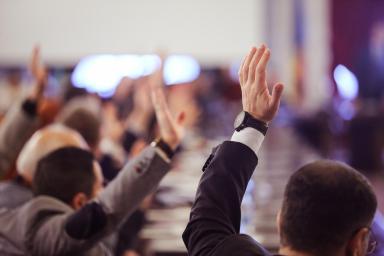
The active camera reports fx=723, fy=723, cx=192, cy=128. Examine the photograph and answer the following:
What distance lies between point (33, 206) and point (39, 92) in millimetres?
1330

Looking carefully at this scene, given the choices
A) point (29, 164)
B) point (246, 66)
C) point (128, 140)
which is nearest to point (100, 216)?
point (29, 164)

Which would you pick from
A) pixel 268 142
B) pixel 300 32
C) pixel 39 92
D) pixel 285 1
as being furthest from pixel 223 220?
pixel 285 1

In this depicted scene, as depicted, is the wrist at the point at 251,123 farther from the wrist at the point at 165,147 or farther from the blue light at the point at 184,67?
the blue light at the point at 184,67

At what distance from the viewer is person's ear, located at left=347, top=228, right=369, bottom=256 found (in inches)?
54.7

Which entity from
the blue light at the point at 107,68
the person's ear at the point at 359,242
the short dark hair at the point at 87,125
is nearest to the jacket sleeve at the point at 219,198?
the person's ear at the point at 359,242

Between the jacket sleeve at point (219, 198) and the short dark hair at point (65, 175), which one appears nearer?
the jacket sleeve at point (219, 198)

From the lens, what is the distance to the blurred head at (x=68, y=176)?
229 centimetres

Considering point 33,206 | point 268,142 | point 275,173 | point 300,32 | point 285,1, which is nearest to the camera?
point 33,206

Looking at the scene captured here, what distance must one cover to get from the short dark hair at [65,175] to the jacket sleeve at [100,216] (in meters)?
0.11

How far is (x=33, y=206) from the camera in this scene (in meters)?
2.20

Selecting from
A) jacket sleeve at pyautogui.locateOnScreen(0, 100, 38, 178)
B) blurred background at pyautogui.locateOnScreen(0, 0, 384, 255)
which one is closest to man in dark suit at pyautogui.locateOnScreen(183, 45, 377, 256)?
jacket sleeve at pyautogui.locateOnScreen(0, 100, 38, 178)

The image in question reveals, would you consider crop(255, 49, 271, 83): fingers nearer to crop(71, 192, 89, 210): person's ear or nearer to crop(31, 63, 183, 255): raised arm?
crop(31, 63, 183, 255): raised arm

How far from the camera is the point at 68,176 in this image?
2.29 m

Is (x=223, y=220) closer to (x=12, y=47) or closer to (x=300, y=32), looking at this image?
(x=12, y=47)
